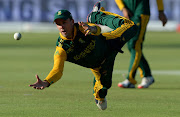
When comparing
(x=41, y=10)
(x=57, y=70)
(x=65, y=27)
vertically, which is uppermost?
(x=65, y=27)

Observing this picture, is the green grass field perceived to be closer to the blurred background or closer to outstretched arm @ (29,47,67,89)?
outstretched arm @ (29,47,67,89)

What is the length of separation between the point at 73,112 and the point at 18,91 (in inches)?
100

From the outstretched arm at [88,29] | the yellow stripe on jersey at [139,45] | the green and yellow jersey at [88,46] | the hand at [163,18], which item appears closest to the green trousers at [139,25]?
the yellow stripe on jersey at [139,45]

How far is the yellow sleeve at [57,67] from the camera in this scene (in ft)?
21.9

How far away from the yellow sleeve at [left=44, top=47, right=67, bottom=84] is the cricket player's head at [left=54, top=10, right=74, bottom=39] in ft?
0.77

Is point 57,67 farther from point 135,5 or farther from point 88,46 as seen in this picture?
point 135,5

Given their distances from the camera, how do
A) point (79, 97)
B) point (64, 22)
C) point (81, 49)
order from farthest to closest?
point (79, 97)
point (81, 49)
point (64, 22)

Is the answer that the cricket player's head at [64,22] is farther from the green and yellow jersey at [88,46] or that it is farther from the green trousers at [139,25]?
the green trousers at [139,25]

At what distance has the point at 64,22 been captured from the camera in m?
6.99

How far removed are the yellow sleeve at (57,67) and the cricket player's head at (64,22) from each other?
0.77 ft

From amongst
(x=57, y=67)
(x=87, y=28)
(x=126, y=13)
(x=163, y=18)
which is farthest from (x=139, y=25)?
(x=57, y=67)

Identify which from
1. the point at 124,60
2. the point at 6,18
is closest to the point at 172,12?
the point at 6,18

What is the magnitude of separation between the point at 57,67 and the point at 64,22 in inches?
24.4

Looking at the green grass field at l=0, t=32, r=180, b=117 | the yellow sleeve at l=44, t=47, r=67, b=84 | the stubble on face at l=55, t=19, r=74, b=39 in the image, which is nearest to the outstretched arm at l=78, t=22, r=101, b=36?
the stubble on face at l=55, t=19, r=74, b=39
